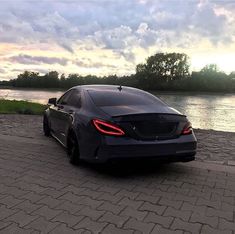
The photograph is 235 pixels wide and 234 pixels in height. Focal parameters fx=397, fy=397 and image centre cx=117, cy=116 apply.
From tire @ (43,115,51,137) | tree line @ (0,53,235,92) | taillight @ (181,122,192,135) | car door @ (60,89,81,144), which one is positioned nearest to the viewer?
taillight @ (181,122,192,135)

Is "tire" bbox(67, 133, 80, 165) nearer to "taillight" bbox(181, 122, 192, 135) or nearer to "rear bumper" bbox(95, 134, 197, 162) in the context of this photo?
"rear bumper" bbox(95, 134, 197, 162)

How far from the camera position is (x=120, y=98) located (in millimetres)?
6539

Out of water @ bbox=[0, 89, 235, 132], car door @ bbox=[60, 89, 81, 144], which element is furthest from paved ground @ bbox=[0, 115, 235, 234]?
water @ bbox=[0, 89, 235, 132]

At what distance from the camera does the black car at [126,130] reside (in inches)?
216

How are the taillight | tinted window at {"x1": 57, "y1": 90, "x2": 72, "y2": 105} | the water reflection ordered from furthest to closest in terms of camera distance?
1. the water reflection
2. tinted window at {"x1": 57, "y1": 90, "x2": 72, "y2": 105}
3. the taillight

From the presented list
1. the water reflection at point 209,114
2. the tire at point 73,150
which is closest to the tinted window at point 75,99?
the tire at point 73,150

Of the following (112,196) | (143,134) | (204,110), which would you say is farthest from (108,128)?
(204,110)

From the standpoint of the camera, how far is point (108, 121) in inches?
220

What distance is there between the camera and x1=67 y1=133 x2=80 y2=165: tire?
636 centimetres

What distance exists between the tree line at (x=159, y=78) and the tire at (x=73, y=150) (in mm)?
40022

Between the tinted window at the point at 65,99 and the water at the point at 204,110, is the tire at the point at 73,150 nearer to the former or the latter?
the tinted window at the point at 65,99

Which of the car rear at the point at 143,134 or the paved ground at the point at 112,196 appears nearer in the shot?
the paved ground at the point at 112,196

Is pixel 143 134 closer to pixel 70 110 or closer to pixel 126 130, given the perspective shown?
pixel 126 130

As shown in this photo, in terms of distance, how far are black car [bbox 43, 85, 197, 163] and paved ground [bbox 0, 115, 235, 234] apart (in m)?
0.38
